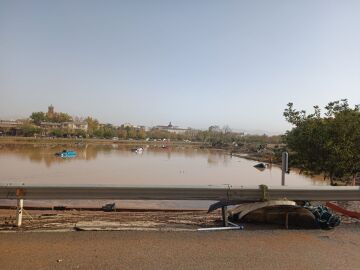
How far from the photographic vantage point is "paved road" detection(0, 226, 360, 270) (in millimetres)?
4238

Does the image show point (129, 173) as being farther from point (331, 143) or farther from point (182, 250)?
point (182, 250)

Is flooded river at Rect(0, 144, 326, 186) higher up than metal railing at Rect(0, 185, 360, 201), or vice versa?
metal railing at Rect(0, 185, 360, 201)

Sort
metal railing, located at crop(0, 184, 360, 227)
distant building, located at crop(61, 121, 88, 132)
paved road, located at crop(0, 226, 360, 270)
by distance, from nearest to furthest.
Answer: paved road, located at crop(0, 226, 360, 270) < metal railing, located at crop(0, 184, 360, 227) < distant building, located at crop(61, 121, 88, 132)

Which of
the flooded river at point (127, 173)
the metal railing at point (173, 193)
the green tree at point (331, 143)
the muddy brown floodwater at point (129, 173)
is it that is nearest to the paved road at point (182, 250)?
the metal railing at point (173, 193)

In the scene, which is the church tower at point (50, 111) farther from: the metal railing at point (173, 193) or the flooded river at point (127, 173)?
the metal railing at point (173, 193)

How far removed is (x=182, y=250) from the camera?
4.73 meters

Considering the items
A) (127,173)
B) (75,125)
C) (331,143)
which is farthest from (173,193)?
(75,125)

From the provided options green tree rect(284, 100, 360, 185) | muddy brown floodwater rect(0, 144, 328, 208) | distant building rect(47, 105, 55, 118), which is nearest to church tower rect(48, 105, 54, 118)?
distant building rect(47, 105, 55, 118)

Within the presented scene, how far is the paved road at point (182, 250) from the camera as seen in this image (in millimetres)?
4238

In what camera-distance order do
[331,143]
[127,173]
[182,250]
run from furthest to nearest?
[127,173] → [331,143] → [182,250]

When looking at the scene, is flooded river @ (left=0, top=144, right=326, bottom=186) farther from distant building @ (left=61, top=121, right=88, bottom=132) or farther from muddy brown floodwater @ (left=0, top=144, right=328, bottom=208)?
distant building @ (left=61, top=121, right=88, bottom=132)

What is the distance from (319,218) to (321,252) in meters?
1.37

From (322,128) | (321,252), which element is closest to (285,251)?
(321,252)

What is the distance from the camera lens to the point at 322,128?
61.0 feet
